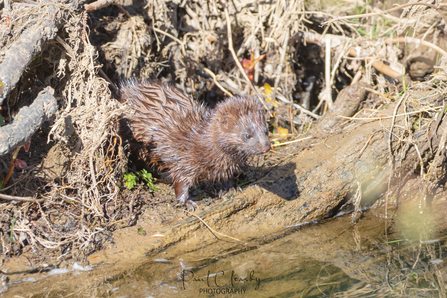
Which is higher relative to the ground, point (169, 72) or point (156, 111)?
point (169, 72)

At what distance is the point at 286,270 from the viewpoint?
351cm

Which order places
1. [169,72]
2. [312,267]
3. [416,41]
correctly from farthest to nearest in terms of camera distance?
[169,72], [416,41], [312,267]

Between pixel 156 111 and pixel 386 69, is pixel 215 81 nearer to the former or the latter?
pixel 156 111

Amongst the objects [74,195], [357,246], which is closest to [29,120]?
[74,195]

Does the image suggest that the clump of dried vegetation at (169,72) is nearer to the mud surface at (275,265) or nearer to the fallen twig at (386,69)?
the fallen twig at (386,69)

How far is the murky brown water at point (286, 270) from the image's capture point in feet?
10.7

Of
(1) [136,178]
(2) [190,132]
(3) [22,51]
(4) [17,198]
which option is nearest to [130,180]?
(1) [136,178]

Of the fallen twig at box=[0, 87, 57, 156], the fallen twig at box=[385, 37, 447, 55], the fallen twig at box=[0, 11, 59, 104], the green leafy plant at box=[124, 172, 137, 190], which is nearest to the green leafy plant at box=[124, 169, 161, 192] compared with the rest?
the green leafy plant at box=[124, 172, 137, 190]

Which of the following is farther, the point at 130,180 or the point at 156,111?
the point at 156,111

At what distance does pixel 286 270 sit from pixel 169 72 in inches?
135

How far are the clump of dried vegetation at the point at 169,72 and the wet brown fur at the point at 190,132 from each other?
35 centimetres

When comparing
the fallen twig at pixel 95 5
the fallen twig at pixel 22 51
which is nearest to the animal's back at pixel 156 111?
the fallen twig at pixel 95 5

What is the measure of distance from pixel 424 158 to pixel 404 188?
0.40 m

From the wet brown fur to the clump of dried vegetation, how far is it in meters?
0.35
